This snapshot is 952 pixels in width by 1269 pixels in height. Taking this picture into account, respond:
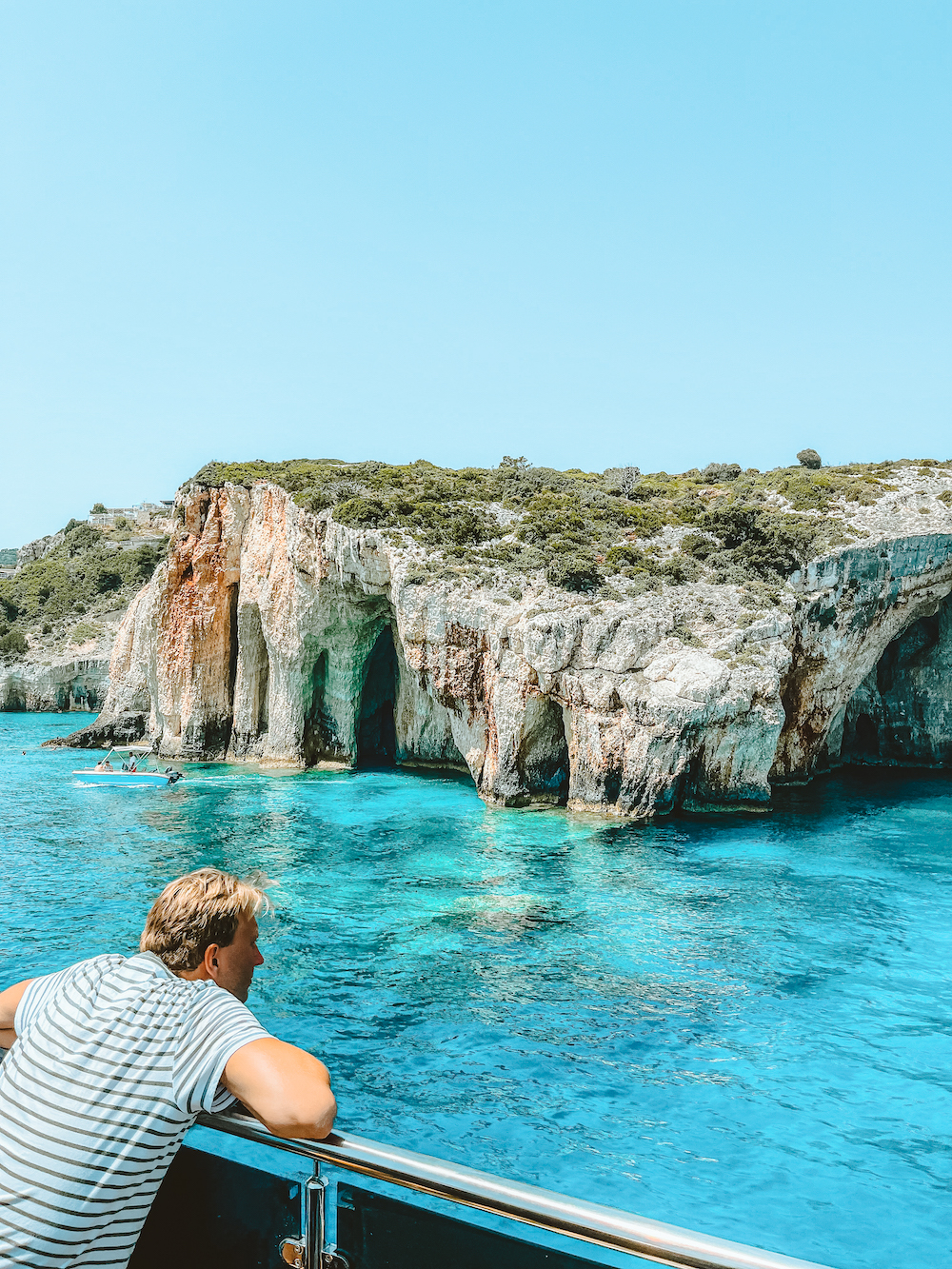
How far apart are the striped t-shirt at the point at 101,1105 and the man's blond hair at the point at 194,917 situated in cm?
30

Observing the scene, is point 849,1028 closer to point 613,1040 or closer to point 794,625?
point 613,1040

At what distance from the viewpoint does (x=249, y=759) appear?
35.8 meters

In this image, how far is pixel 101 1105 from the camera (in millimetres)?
2486

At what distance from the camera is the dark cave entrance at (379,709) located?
3675 cm

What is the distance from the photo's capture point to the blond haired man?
8.01ft

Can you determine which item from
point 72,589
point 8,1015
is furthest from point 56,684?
point 8,1015

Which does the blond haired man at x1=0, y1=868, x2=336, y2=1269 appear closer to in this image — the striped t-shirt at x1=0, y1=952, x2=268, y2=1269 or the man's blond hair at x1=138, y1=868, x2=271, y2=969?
the striped t-shirt at x1=0, y1=952, x2=268, y2=1269

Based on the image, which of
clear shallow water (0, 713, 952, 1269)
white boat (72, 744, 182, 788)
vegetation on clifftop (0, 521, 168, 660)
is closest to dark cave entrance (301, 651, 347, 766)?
white boat (72, 744, 182, 788)

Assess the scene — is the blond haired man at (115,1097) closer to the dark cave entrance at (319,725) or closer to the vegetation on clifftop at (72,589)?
the dark cave entrance at (319,725)

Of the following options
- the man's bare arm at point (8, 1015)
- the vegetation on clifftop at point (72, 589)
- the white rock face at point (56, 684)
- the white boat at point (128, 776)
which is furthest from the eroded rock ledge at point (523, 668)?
the vegetation on clifftop at point (72, 589)

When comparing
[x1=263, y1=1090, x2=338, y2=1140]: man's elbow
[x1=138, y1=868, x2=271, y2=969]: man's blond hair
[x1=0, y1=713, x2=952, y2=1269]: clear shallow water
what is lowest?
[x1=0, y1=713, x2=952, y2=1269]: clear shallow water

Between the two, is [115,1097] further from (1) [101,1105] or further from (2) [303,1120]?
(2) [303,1120]

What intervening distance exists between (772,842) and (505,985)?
440 inches

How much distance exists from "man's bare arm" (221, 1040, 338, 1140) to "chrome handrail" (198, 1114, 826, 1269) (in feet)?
0.24
